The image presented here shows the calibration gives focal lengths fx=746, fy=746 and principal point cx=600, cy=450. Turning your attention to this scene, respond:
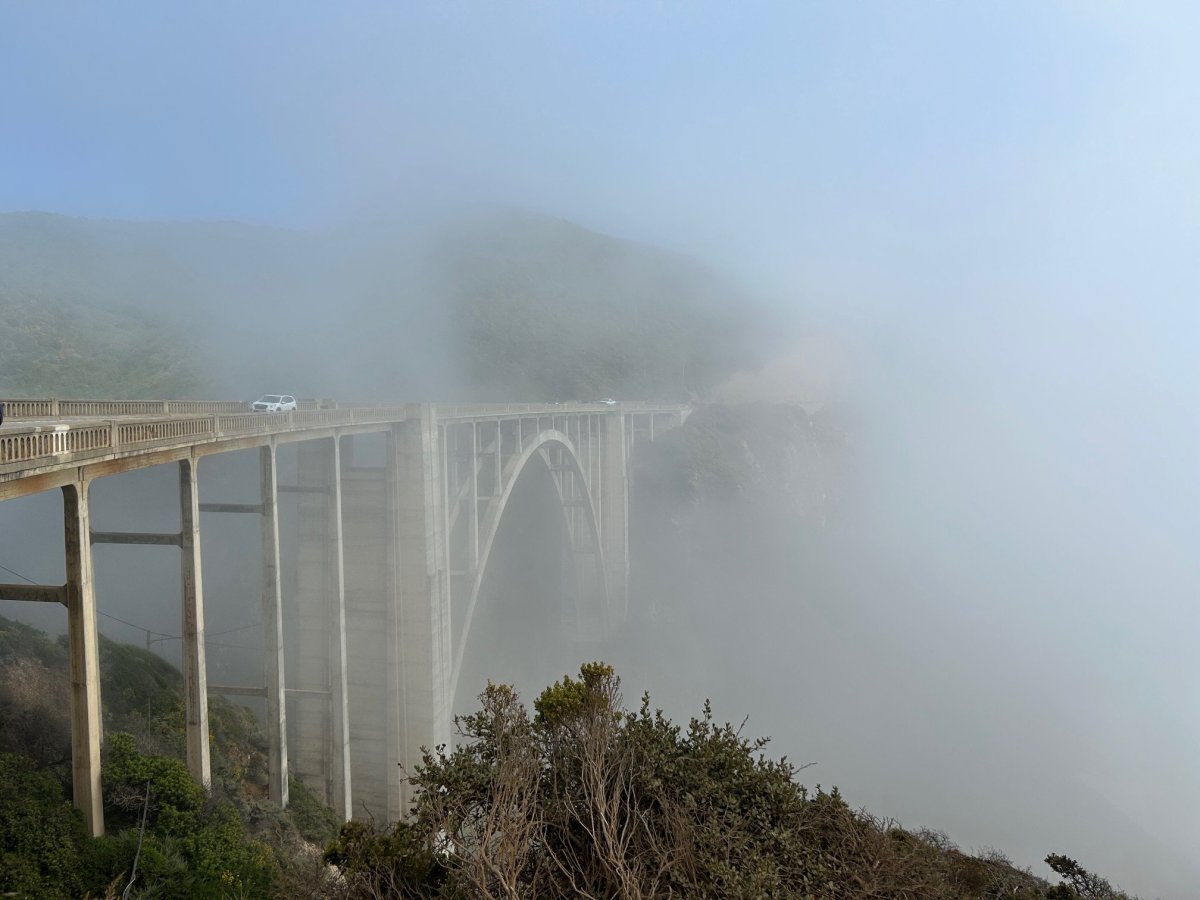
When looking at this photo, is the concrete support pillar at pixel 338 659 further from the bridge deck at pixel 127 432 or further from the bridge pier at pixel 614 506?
the bridge pier at pixel 614 506

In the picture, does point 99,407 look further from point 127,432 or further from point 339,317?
point 339,317

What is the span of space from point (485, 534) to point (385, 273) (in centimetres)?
13449

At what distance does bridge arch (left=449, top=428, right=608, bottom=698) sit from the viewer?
19984mm

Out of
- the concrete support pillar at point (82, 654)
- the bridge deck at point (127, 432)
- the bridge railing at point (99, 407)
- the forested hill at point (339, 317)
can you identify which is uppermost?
the forested hill at point (339, 317)

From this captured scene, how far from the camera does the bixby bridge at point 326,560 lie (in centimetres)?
691

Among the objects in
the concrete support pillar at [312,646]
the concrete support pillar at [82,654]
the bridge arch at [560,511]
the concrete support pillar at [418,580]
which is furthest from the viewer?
the bridge arch at [560,511]

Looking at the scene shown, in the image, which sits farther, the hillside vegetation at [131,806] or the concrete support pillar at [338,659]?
the concrete support pillar at [338,659]

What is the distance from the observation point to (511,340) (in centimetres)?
10562

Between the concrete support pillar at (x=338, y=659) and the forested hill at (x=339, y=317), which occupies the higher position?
the forested hill at (x=339, y=317)

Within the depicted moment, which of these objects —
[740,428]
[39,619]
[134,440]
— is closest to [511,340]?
[740,428]

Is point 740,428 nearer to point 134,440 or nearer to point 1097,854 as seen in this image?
point 1097,854

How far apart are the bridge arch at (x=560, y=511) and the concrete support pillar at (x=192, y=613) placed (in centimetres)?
999

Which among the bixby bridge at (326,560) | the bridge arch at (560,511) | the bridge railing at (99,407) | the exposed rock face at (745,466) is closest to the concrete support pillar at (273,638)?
the bixby bridge at (326,560)

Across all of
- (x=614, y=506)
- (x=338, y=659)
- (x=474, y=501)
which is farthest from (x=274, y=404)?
(x=614, y=506)
